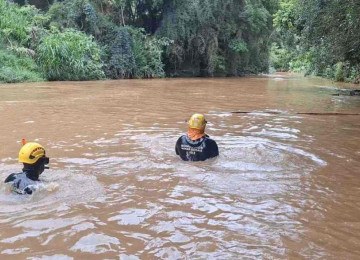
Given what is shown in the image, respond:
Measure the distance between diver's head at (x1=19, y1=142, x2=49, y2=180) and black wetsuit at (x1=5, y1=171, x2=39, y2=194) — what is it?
3 cm

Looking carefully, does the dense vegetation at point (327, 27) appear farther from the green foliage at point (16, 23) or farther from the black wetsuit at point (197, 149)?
the green foliage at point (16, 23)

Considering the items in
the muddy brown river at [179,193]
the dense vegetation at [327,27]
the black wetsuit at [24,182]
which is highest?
the dense vegetation at [327,27]

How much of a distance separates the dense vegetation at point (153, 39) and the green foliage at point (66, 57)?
0.05 metres

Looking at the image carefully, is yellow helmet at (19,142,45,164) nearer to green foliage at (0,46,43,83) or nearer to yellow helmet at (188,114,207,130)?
yellow helmet at (188,114,207,130)

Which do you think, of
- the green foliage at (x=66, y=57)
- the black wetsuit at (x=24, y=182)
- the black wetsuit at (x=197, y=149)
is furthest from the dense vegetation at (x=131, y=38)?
the black wetsuit at (x=24, y=182)

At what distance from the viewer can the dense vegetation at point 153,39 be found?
23.7m

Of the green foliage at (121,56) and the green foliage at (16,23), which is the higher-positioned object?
the green foliage at (16,23)

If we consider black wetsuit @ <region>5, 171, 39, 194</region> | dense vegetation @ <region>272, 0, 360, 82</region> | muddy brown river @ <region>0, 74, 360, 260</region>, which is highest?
dense vegetation @ <region>272, 0, 360, 82</region>

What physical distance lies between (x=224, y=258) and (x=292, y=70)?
59199 mm

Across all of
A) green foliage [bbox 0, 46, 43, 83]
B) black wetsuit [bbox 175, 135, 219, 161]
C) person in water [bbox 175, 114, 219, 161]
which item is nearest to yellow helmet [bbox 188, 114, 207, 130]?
person in water [bbox 175, 114, 219, 161]

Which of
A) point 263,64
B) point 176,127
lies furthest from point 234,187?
point 263,64

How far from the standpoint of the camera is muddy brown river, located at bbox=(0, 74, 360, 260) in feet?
13.7

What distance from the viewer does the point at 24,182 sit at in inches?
215

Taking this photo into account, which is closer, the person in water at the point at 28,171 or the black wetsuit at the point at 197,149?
the person in water at the point at 28,171
